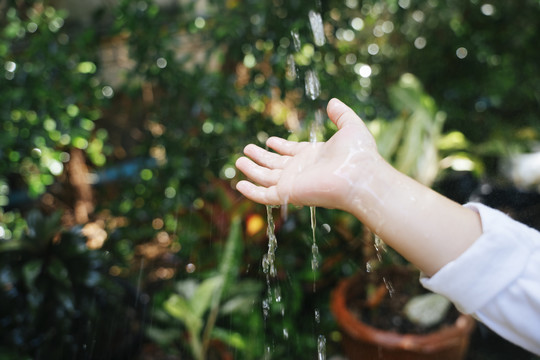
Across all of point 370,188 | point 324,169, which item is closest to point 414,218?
point 370,188

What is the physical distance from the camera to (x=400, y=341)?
1.75 meters

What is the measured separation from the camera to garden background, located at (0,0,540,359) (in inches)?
71.4

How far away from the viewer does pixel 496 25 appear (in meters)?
2.75

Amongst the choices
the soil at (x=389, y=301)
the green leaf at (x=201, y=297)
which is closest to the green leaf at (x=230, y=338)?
the green leaf at (x=201, y=297)

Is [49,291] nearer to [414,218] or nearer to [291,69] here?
[291,69]

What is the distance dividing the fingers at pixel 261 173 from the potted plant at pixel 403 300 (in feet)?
2.25

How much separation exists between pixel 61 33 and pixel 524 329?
2.18 meters

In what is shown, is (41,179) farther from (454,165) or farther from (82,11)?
(454,165)

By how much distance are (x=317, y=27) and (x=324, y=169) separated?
108cm

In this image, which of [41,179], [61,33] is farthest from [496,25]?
[41,179]

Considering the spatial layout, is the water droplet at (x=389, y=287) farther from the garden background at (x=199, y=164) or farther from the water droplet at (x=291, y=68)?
the water droplet at (x=291, y=68)

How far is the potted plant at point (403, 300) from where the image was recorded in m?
1.78

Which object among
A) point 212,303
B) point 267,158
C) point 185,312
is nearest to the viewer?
point 267,158

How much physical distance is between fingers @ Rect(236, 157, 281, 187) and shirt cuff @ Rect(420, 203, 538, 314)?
A: 48 centimetres
